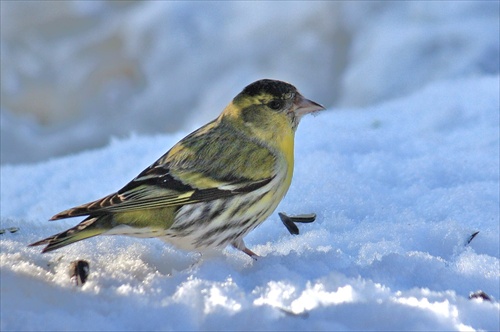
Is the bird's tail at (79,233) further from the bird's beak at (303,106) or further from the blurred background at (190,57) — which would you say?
the blurred background at (190,57)

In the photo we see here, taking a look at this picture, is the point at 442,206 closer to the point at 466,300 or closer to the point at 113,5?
the point at 466,300

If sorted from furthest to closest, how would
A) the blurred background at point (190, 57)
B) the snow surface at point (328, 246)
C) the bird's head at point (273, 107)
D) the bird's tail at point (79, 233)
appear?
1. the blurred background at point (190, 57)
2. the bird's head at point (273, 107)
3. the bird's tail at point (79, 233)
4. the snow surface at point (328, 246)

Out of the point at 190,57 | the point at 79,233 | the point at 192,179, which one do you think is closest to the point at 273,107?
the point at 192,179

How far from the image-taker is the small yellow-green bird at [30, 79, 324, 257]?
10.0 feet

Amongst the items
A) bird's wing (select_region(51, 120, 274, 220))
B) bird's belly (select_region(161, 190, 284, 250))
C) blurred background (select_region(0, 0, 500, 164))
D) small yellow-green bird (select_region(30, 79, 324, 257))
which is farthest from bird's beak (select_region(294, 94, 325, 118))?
blurred background (select_region(0, 0, 500, 164))

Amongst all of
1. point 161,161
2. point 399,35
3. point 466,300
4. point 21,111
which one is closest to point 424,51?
point 399,35

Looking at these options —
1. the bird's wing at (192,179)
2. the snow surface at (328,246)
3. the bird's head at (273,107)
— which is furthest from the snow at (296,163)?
the bird's head at (273,107)

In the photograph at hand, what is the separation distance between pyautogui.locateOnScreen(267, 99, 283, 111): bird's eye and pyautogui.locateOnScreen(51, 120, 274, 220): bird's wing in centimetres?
26

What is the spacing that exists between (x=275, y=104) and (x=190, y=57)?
198 inches

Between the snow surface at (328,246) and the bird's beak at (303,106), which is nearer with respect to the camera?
the snow surface at (328,246)

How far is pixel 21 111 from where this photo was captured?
28.2 feet

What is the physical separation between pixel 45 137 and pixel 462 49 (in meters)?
3.81

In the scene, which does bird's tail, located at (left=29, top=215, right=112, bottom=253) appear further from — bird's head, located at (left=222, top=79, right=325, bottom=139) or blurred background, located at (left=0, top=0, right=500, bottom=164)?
blurred background, located at (left=0, top=0, right=500, bottom=164)

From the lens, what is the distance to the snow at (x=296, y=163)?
2359mm
